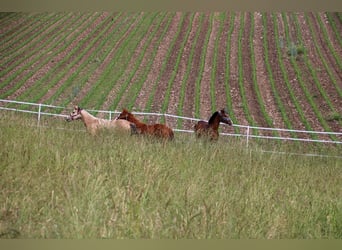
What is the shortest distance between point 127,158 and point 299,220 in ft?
5.25

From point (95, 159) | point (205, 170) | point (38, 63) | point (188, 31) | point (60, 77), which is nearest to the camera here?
point (95, 159)

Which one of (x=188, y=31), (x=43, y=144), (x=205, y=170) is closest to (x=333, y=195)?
(x=205, y=170)

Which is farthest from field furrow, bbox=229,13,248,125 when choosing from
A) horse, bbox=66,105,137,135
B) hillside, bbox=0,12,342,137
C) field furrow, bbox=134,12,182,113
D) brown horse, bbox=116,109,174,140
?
horse, bbox=66,105,137,135

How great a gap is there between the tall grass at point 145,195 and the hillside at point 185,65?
1512 centimetres

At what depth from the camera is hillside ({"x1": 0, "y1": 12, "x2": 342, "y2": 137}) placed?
71.9 ft

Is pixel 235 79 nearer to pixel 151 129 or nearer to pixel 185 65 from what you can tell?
pixel 185 65

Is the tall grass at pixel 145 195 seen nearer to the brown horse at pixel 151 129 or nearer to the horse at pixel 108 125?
the horse at pixel 108 125

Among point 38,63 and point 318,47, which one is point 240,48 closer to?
point 318,47

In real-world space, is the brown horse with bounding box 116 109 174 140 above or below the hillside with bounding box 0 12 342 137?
below

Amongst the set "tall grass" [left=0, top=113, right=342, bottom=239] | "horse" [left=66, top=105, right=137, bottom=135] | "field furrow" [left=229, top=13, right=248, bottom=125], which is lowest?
"tall grass" [left=0, top=113, right=342, bottom=239]

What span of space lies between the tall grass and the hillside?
15.1 meters

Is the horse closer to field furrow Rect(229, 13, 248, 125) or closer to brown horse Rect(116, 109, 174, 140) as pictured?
brown horse Rect(116, 109, 174, 140)

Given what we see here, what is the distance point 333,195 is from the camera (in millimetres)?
4738

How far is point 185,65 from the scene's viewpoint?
89.5 feet
